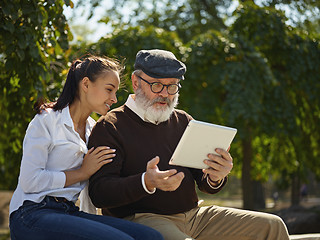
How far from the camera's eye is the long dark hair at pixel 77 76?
2.42 meters

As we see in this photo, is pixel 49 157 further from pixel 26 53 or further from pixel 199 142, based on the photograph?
pixel 26 53

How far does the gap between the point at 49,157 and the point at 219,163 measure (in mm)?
808

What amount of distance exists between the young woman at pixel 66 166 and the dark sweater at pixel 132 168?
0.07 meters

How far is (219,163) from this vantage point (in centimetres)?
233

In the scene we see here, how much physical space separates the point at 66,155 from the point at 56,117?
7.6 inches

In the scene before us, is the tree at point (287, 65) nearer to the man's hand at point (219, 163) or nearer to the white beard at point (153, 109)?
the white beard at point (153, 109)

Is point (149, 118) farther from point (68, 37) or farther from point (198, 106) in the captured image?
point (198, 106)

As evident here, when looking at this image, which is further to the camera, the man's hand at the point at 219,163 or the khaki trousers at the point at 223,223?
the khaki trousers at the point at 223,223

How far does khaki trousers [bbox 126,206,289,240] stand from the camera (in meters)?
2.51

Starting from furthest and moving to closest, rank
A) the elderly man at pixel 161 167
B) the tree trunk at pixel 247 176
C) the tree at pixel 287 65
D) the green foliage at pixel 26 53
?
the tree trunk at pixel 247 176, the tree at pixel 287 65, the green foliage at pixel 26 53, the elderly man at pixel 161 167

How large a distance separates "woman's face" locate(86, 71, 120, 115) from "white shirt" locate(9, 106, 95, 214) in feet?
0.47

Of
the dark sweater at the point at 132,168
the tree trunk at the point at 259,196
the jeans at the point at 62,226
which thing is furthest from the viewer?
the tree trunk at the point at 259,196

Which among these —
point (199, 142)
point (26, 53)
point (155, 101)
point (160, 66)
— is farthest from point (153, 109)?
point (26, 53)

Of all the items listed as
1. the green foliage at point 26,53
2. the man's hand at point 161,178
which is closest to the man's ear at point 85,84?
the man's hand at point 161,178
